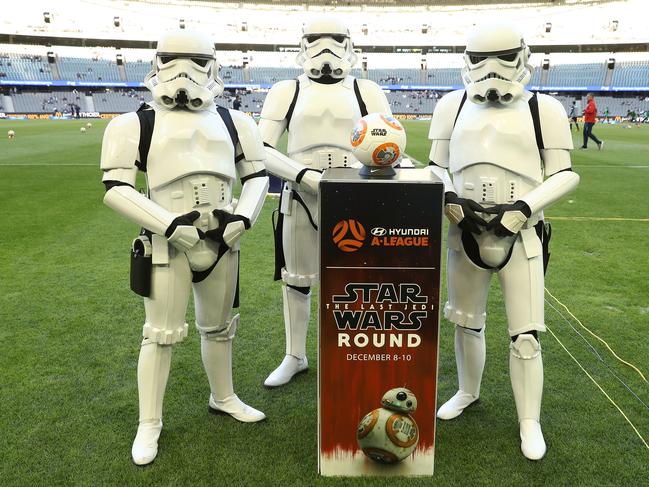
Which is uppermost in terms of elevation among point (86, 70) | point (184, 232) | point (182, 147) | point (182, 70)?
point (86, 70)

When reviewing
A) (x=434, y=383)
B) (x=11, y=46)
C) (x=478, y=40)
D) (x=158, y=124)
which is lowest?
(x=434, y=383)

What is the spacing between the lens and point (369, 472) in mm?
3035

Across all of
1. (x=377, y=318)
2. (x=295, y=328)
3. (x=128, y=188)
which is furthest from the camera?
(x=295, y=328)

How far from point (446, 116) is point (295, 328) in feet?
6.33

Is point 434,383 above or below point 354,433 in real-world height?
above

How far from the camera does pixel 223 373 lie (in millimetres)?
3590

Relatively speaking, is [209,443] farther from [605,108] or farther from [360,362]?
[605,108]

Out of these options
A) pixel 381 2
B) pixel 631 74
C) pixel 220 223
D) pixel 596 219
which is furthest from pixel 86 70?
pixel 220 223

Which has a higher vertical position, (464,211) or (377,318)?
(464,211)

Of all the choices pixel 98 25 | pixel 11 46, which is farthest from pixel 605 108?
pixel 11 46

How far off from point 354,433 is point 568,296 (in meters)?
3.63

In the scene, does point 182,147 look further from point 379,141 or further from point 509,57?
point 509,57

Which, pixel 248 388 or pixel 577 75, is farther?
pixel 577 75

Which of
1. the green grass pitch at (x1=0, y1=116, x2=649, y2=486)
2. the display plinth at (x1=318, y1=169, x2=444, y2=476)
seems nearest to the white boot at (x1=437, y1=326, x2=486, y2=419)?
the green grass pitch at (x1=0, y1=116, x2=649, y2=486)
